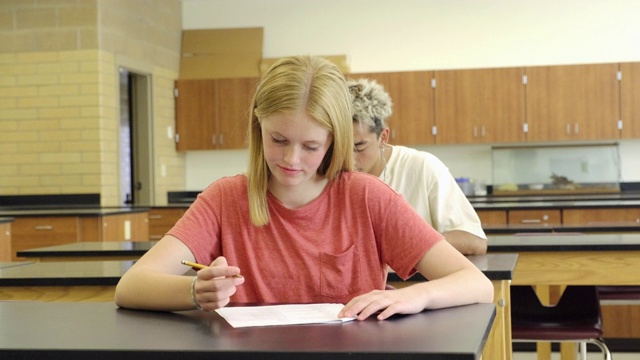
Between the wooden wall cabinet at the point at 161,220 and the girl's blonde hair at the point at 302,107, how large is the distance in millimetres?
6039

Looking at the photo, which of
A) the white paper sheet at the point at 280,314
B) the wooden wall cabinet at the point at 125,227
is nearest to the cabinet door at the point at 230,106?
the wooden wall cabinet at the point at 125,227

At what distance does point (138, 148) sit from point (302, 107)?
726 cm

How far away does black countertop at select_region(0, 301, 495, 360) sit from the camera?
4.66 feet

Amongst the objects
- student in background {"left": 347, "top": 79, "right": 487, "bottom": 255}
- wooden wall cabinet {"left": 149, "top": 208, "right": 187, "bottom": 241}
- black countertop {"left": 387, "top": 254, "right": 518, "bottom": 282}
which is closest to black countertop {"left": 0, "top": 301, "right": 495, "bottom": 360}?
black countertop {"left": 387, "top": 254, "right": 518, "bottom": 282}

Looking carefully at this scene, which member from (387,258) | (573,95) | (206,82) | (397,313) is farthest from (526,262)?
(206,82)

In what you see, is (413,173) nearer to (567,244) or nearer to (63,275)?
(567,244)

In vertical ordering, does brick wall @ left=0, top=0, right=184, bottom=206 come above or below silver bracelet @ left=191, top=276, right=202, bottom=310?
above

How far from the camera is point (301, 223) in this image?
6.78 ft

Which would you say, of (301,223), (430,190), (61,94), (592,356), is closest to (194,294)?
(301,223)

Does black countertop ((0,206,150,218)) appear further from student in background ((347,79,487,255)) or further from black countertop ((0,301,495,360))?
black countertop ((0,301,495,360))

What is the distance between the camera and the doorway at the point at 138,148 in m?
8.88

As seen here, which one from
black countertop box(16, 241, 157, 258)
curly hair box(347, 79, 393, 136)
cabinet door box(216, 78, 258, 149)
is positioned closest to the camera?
curly hair box(347, 79, 393, 136)

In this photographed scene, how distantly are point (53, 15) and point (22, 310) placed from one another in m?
6.41

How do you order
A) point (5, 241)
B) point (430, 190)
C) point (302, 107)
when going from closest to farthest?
point (302, 107) → point (430, 190) → point (5, 241)
